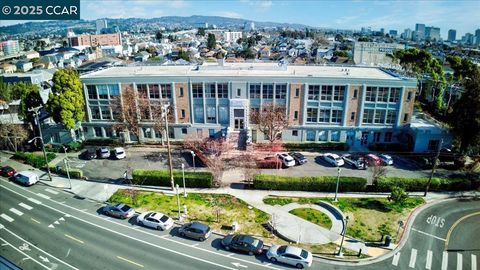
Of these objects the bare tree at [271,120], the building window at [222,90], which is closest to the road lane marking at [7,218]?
the building window at [222,90]

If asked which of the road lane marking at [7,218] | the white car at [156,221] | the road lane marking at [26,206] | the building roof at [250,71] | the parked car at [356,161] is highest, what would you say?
the building roof at [250,71]

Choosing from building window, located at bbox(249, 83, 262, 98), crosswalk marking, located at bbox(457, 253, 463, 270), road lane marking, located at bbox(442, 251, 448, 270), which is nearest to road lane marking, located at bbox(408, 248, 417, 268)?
road lane marking, located at bbox(442, 251, 448, 270)

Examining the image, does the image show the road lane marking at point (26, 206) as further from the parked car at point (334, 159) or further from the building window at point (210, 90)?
the parked car at point (334, 159)

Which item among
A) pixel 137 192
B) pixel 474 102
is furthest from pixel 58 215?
pixel 474 102

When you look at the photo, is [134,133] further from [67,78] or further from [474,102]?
[474,102]

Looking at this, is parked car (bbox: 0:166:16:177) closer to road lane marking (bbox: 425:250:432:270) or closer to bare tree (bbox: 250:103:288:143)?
bare tree (bbox: 250:103:288:143)
